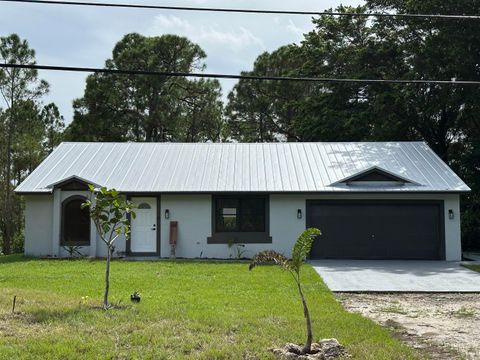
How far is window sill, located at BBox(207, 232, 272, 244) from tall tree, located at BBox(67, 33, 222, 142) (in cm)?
1764

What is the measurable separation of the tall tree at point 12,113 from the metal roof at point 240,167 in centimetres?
717

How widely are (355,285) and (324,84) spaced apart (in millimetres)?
21427

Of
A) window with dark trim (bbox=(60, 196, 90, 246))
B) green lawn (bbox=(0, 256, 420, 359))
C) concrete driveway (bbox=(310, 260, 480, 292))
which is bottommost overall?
concrete driveway (bbox=(310, 260, 480, 292))

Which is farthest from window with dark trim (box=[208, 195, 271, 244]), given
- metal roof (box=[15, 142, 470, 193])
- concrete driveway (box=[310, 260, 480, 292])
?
concrete driveway (box=[310, 260, 480, 292])

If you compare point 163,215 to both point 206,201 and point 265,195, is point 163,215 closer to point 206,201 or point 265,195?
point 206,201

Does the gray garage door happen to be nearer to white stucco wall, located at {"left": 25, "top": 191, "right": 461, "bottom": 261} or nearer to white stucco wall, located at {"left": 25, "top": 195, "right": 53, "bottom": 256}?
white stucco wall, located at {"left": 25, "top": 191, "right": 461, "bottom": 261}

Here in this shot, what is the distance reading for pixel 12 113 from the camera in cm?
2953

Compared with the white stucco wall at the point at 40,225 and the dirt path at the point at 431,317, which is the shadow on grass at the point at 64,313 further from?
the white stucco wall at the point at 40,225

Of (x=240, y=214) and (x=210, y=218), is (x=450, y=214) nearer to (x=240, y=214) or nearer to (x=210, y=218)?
(x=240, y=214)

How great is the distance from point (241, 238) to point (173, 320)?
11.6 metres

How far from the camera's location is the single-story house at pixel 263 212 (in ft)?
63.7

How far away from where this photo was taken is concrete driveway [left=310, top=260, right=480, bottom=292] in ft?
42.1

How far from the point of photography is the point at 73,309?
872 centimetres

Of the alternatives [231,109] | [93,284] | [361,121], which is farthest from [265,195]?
[231,109]
